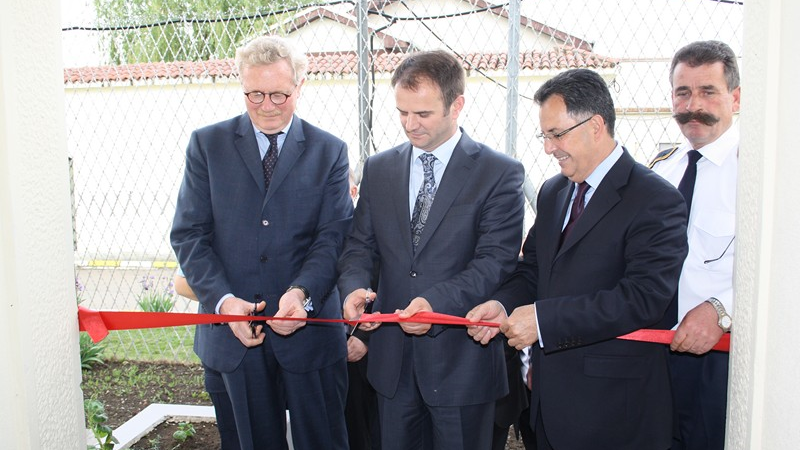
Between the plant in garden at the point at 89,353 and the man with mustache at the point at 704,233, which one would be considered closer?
the man with mustache at the point at 704,233

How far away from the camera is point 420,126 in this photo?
2887 millimetres

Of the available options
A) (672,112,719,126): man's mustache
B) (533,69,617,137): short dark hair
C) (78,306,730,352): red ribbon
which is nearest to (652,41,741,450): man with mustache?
(672,112,719,126): man's mustache

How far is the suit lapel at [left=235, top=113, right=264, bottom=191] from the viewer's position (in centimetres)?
314

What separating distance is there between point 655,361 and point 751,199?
1.05 meters

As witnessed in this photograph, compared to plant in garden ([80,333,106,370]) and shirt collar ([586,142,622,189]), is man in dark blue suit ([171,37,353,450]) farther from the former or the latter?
plant in garden ([80,333,106,370])

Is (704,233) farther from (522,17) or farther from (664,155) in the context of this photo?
(522,17)

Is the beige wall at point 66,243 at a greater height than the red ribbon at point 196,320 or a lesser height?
greater

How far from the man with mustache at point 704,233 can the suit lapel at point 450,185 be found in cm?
101

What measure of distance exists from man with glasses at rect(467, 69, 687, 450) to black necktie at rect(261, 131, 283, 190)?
1257mm

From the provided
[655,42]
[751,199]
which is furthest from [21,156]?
[655,42]

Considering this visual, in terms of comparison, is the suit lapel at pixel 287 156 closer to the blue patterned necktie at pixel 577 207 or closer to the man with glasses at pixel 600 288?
the man with glasses at pixel 600 288

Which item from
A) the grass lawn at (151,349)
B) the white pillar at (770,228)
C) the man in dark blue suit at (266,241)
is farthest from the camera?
the grass lawn at (151,349)

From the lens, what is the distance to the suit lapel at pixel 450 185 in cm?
285

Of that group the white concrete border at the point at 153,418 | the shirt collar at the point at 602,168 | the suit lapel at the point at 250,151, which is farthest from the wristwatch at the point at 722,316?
the white concrete border at the point at 153,418
